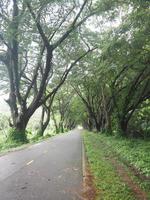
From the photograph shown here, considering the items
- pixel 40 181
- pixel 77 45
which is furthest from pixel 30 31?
pixel 40 181

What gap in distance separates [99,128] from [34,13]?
3037 cm

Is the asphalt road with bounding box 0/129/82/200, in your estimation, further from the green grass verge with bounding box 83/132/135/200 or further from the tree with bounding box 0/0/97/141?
the tree with bounding box 0/0/97/141

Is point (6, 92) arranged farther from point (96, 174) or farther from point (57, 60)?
point (96, 174)

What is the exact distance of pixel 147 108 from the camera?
113ft

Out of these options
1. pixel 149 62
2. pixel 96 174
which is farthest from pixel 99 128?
pixel 96 174

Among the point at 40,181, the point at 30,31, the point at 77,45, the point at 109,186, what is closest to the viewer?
the point at 109,186

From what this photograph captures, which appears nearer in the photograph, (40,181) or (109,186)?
(109,186)

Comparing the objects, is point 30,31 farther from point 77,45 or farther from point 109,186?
point 109,186

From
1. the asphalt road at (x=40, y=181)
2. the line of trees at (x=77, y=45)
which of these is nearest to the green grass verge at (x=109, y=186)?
the asphalt road at (x=40, y=181)

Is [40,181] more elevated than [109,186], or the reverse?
[40,181]

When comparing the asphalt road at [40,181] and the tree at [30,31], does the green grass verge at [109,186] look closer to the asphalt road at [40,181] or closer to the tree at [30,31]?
the asphalt road at [40,181]

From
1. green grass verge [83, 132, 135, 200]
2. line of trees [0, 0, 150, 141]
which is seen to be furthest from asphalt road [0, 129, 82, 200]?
line of trees [0, 0, 150, 141]

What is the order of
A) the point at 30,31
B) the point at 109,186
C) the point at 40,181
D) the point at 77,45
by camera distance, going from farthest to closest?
the point at 77,45 → the point at 30,31 → the point at 40,181 → the point at 109,186

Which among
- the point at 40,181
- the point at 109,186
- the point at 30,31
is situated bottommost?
the point at 109,186
